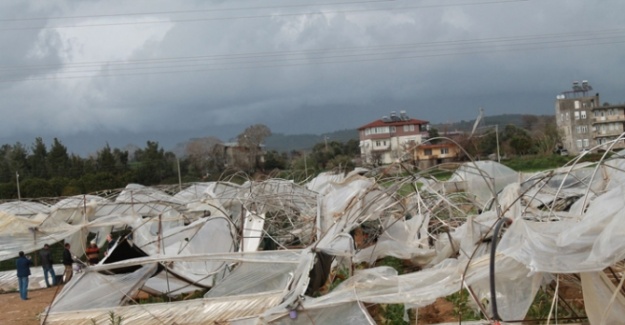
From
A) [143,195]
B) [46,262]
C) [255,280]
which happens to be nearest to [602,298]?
[255,280]

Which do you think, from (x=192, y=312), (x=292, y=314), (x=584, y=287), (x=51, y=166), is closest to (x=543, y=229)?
(x=584, y=287)

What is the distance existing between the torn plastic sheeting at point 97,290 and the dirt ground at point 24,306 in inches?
84.1

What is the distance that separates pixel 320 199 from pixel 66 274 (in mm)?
6320

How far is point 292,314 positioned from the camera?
25.8 ft

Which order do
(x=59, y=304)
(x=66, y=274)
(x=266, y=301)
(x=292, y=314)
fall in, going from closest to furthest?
(x=292, y=314) < (x=266, y=301) < (x=59, y=304) < (x=66, y=274)

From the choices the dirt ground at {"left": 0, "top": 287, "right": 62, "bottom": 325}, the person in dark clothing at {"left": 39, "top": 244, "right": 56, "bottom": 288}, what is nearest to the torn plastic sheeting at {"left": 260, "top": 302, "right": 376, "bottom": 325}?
the dirt ground at {"left": 0, "top": 287, "right": 62, "bottom": 325}

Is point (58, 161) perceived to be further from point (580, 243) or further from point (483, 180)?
point (580, 243)

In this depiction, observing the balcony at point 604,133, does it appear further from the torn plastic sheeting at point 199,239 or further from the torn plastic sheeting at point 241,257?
the torn plastic sheeting at point 241,257

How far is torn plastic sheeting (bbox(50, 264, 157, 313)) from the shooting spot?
10484mm

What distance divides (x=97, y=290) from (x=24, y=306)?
222 inches

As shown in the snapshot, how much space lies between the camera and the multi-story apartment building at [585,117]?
70938 millimetres

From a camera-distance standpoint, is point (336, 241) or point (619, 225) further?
point (336, 241)

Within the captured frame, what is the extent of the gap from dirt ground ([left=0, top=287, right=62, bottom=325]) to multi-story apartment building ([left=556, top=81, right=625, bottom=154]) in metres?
59.8

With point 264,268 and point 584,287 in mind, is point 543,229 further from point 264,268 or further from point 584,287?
point 264,268
